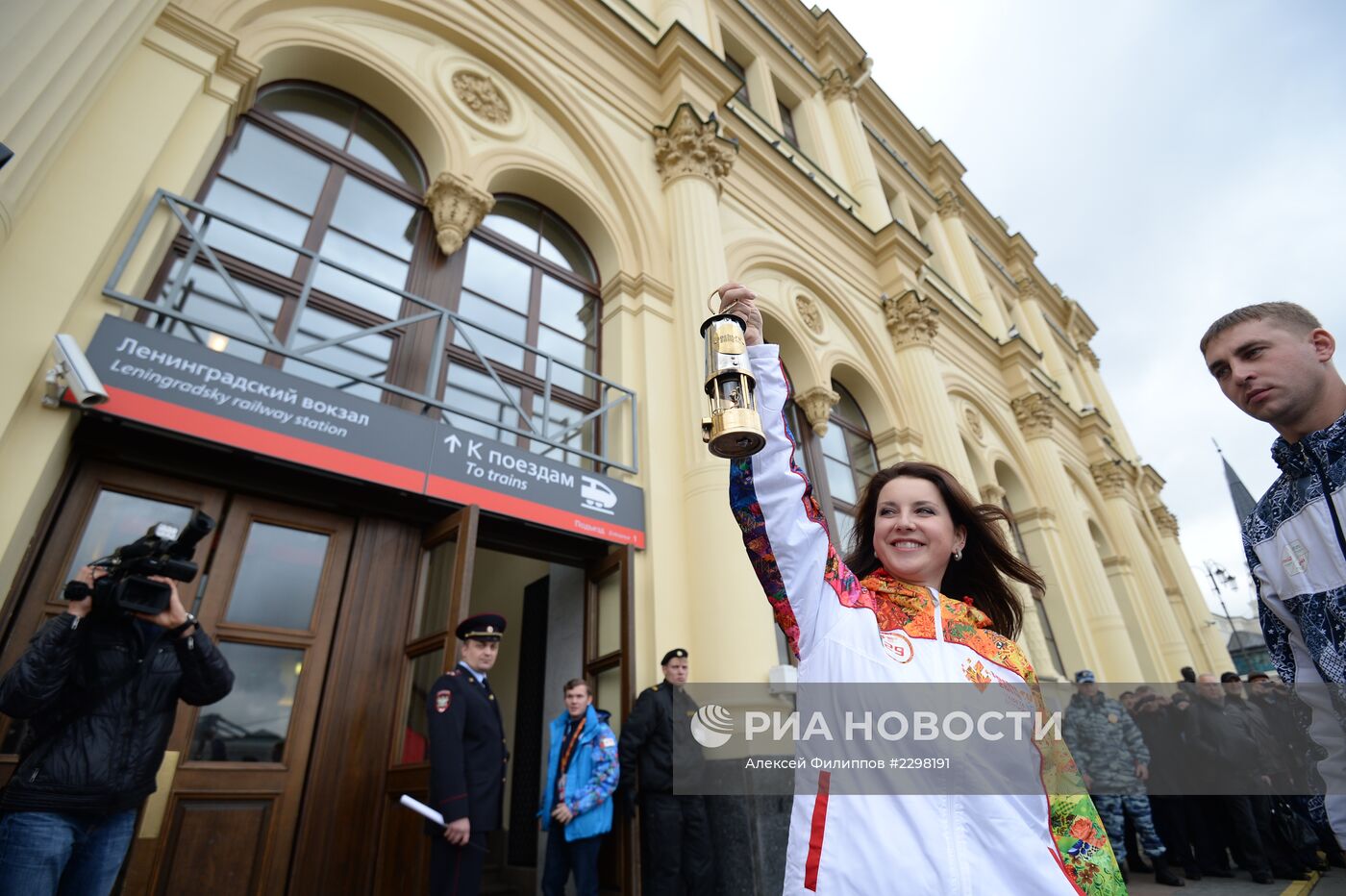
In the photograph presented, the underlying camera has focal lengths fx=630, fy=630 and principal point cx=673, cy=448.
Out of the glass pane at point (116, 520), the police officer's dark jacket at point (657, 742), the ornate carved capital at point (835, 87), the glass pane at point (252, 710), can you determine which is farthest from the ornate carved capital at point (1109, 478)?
the glass pane at point (116, 520)

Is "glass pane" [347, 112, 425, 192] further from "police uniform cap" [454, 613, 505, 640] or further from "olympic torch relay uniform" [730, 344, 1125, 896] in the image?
"olympic torch relay uniform" [730, 344, 1125, 896]

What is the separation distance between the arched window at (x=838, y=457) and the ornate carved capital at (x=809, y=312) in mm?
1204

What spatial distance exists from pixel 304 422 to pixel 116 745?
2.02 metres

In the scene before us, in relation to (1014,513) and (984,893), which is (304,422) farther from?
(1014,513)

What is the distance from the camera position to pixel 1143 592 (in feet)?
55.5

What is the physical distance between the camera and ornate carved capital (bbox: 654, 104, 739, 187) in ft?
25.6

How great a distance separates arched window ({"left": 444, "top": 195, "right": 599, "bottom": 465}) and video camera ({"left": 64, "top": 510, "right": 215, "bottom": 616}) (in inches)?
104

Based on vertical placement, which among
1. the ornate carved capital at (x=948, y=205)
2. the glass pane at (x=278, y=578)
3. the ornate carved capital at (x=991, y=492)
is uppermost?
the ornate carved capital at (x=948, y=205)

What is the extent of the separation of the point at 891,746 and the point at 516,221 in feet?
22.5

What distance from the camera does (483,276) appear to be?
243 inches

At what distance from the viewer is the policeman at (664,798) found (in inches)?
165

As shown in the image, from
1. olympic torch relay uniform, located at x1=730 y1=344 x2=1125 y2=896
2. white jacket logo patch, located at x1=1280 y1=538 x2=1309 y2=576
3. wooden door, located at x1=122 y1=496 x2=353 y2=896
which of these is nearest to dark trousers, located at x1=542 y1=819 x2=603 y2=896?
wooden door, located at x1=122 y1=496 x2=353 y2=896

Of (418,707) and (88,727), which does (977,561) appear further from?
(418,707)

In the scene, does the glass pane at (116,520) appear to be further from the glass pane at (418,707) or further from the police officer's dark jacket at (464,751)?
the police officer's dark jacket at (464,751)
